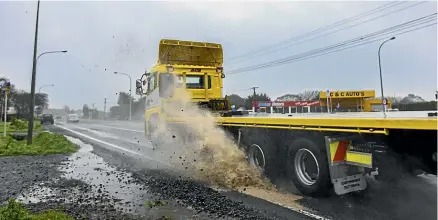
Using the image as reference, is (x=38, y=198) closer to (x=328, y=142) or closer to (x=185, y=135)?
(x=185, y=135)

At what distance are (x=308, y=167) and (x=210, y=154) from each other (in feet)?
8.40

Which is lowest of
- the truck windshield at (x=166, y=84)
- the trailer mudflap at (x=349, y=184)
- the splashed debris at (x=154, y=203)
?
the splashed debris at (x=154, y=203)

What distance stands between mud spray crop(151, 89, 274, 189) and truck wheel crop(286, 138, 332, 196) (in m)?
0.74

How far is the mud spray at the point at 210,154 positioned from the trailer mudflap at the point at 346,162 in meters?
1.56

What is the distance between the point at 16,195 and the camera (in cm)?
593

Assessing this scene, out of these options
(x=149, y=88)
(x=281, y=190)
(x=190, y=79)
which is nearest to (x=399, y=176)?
(x=281, y=190)

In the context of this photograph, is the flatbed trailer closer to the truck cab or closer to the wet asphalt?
the wet asphalt

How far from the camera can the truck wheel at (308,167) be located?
16.8 ft

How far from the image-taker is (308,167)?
218 inches

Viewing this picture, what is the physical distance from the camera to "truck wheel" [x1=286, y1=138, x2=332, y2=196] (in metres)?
5.13

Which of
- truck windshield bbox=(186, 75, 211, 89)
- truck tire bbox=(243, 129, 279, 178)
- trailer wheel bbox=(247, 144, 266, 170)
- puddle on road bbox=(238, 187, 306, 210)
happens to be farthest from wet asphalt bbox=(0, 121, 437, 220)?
truck windshield bbox=(186, 75, 211, 89)

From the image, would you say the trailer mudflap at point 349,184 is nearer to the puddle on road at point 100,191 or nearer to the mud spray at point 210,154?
the mud spray at point 210,154

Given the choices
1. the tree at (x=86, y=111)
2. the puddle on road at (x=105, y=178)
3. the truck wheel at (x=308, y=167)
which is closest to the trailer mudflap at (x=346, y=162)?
the truck wheel at (x=308, y=167)

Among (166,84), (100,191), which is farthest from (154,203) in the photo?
(166,84)
